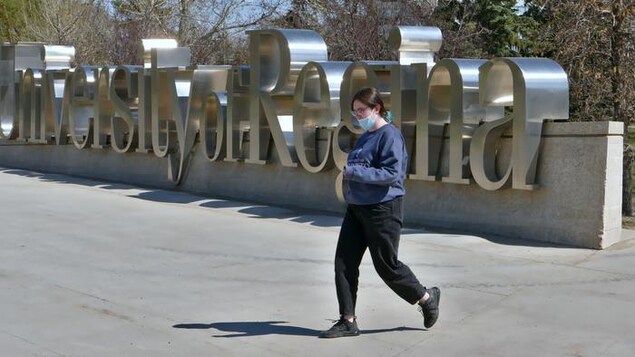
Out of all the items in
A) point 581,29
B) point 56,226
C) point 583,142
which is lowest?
point 56,226

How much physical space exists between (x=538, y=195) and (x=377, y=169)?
4546mm

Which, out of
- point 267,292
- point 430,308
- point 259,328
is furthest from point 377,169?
point 267,292

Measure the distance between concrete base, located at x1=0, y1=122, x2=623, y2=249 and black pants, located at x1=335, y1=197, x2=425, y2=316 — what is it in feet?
13.1

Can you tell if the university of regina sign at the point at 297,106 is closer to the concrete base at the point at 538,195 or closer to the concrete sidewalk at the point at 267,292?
the concrete base at the point at 538,195

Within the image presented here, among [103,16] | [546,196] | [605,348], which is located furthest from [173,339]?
[103,16]

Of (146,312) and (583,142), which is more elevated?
(583,142)

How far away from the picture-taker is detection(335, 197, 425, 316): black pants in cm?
635

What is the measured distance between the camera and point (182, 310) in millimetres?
Result: 7410

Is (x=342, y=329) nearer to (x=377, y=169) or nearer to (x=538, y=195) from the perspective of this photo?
(x=377, y=169)

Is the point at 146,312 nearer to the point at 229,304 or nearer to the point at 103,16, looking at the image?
the point at 229,304

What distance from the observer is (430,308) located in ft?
21.8

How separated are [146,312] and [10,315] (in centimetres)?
98

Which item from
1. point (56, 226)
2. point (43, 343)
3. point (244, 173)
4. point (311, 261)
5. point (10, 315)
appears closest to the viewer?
point (43, 343)

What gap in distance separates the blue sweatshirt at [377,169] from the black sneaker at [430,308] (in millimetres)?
770
